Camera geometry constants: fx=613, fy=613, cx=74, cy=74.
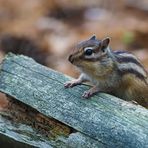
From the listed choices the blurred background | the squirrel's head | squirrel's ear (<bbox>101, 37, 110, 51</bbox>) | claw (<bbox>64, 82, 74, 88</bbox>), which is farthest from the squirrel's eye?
the blurred background

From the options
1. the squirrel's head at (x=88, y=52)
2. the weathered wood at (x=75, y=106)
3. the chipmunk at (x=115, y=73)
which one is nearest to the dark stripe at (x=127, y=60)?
the chipmunk at (x=115, y=73)

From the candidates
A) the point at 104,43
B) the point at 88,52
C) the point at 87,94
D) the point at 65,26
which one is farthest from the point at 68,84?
the point at 65,26

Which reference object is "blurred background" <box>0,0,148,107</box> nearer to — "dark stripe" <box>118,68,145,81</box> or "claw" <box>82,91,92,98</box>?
"dark stripe" <box>118,68,145,81</box>

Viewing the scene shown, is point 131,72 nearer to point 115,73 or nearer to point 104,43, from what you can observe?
point 115,73

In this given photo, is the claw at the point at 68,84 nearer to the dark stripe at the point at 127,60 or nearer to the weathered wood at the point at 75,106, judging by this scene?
the weathered wood at the point at 75,106

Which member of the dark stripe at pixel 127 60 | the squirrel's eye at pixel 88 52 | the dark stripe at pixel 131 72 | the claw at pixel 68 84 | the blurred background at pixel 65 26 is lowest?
the claw at pixel 68 84

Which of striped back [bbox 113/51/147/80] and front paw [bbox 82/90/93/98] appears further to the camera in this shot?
striped back [bbox 113/51/147/80]
